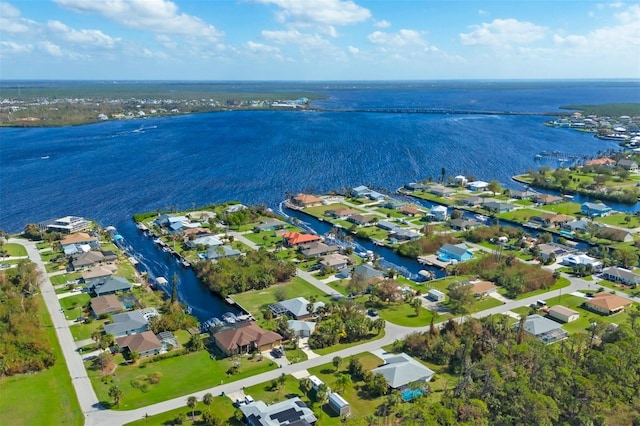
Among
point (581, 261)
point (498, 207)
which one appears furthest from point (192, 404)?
point (498, 207)

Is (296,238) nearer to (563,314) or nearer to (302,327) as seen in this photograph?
(302,327)

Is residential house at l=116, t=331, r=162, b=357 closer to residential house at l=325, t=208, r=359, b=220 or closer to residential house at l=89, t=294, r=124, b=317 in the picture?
residential house at l=89, t=294, r=124, b=317

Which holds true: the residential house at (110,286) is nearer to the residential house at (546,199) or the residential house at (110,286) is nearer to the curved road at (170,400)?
the curved road at (170,400)

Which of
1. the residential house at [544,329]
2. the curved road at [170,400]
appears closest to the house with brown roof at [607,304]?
the curved road at [170,400]

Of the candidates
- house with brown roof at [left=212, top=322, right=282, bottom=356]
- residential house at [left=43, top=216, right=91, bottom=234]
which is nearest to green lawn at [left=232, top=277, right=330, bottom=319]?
house with brown roof at [left=212, top=322, right=282, bottom=356]

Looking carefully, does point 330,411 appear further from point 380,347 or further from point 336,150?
point 336,150
